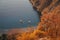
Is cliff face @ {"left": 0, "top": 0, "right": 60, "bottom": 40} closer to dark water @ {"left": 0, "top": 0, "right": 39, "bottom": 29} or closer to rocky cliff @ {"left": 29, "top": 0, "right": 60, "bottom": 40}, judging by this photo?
rocky cliff @ {"left": 29, "top": 0, "right": 60, "bottom": 40}

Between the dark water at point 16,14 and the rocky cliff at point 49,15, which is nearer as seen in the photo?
the rocky cliff at point 49,15

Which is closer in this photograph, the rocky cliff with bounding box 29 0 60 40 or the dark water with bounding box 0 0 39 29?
the rocky cliff with bounding box 29 0 60 40

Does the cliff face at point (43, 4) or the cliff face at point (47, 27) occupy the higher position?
the cliff face at point (43, 4)

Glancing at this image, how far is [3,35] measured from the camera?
12.3 feet

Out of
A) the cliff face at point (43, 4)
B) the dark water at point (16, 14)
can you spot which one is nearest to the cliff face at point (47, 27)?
the cliff face at point (43, 4)

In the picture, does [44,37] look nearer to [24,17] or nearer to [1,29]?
[24,17]

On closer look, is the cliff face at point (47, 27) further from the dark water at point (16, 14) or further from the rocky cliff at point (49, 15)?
the dark water at point (16, 14)

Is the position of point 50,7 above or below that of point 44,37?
above

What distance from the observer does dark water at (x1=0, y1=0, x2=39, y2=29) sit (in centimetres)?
380

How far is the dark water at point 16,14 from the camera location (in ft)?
12.5

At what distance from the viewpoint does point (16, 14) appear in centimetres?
392

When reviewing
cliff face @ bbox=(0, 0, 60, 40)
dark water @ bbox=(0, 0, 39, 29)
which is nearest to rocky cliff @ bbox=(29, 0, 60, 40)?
cliff face @ bbox=(0, 0, 60, 40)

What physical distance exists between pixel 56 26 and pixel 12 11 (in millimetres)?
923

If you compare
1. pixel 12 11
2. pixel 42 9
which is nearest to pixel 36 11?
pixel 42 9
